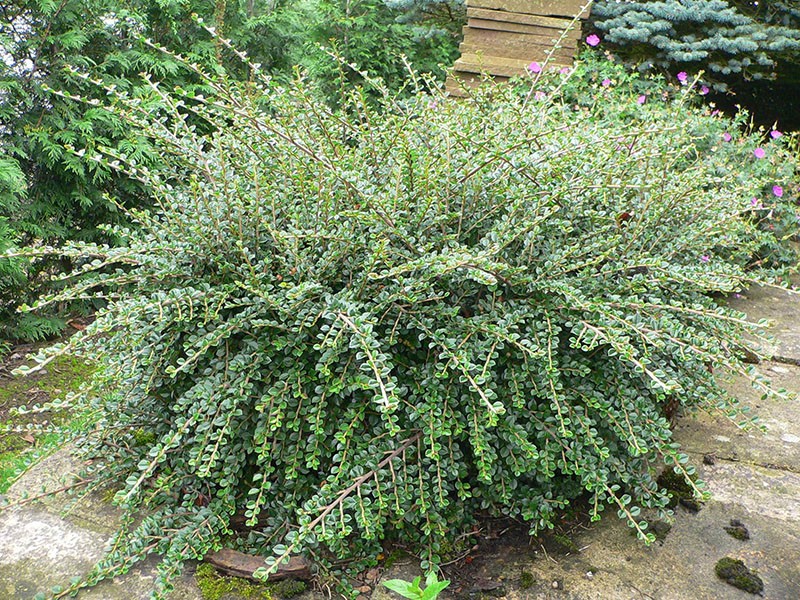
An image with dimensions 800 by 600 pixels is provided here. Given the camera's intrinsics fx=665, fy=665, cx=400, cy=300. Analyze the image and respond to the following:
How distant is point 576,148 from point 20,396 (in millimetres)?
2525

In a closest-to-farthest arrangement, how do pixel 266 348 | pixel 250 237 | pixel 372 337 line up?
pixel 372 337, pixel 266 348, pixel 250 237

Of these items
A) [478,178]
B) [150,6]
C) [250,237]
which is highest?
[150,6]

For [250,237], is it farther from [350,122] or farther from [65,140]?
[65,140]

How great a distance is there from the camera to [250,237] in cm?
182

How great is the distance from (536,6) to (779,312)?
3.76 m

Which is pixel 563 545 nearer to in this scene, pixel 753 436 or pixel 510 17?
pixel 753 436

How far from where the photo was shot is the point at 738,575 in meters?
1.56

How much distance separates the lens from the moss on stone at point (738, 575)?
1.53m

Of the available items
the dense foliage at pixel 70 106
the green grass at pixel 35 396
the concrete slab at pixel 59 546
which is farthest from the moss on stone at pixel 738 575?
the dense foliage at pixel 70 106

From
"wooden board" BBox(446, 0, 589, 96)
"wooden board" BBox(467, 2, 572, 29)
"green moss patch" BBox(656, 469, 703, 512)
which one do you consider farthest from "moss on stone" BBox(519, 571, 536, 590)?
"wooden board" BBox(467, 2, 572, 29)

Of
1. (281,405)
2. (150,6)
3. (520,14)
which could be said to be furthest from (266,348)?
(520,14)

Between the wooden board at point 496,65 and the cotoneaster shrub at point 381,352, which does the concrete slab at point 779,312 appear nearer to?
the cotoneaster shrub at point 381,352

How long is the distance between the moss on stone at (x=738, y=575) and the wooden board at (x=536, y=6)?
527 centimetres

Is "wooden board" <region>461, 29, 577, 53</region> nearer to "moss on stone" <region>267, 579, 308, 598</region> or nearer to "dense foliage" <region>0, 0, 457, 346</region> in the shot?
"dense foliage" <region>0, 0, 457, 346</region>
